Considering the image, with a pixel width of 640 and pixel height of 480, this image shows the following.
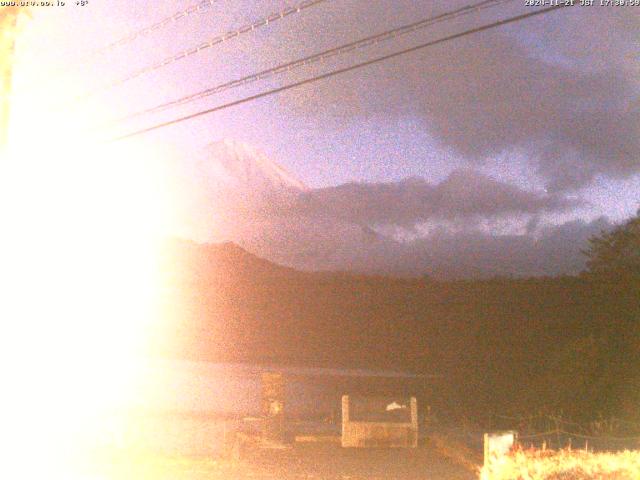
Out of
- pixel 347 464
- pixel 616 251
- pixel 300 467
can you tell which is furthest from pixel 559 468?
pixel 616 251

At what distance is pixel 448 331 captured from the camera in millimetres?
62844

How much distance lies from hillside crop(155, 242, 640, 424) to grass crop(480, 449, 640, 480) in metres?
14.8

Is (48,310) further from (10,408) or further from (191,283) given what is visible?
(191,283)

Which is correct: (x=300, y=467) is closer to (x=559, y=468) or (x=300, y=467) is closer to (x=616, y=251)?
(x=559, y=468)

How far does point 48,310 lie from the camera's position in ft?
58.1

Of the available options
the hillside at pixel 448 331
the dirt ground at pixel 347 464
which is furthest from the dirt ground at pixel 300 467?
the hillside at pixel 448 331

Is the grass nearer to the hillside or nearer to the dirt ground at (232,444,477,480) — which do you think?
the dirt ground at (232,444,477,480)

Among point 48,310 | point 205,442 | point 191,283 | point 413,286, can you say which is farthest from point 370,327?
point 48,310

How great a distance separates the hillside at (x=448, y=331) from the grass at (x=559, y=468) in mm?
14768

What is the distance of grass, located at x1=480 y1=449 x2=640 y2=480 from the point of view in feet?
49.6

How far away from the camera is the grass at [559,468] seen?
15.1 meters

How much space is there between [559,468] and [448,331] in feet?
156

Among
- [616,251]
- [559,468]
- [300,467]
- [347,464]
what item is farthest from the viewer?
[616,251]

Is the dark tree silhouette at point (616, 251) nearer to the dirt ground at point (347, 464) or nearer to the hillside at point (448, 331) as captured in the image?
the hillside at point (448, 331)
